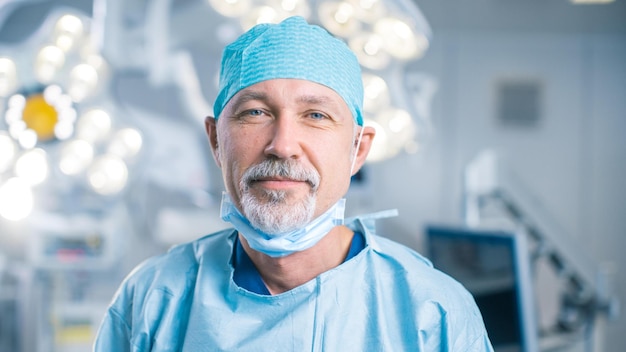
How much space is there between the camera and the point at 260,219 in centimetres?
114

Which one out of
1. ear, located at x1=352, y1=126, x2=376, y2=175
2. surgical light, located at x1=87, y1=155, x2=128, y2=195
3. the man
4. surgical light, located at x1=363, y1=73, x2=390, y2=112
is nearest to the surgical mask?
the man

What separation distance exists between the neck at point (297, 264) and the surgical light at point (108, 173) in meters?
1.05

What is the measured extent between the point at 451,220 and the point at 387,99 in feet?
8.23

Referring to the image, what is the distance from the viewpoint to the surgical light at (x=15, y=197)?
209 cm

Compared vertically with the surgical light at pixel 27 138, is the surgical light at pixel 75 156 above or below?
below

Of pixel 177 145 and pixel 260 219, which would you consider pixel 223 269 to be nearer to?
pixel 260 219

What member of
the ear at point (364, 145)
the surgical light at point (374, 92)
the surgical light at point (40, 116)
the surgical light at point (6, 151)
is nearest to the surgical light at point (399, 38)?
the surgical light at point (374, 92)

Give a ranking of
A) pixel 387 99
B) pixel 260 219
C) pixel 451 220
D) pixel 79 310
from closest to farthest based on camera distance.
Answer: pixel 260 219
pixel 387 99
pixel 79 310
pixel 451 220

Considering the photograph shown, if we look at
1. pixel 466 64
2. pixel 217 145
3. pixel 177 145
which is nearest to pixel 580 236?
pixel 466 64

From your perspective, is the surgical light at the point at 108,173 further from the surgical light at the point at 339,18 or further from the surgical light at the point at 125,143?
the surgical light at the point at 339,18

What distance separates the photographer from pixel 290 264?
1226 millimetres

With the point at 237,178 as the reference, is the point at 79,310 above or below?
below

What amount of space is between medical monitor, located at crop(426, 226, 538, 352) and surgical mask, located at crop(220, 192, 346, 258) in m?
1.02

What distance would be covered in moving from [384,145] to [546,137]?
8.82 ft
